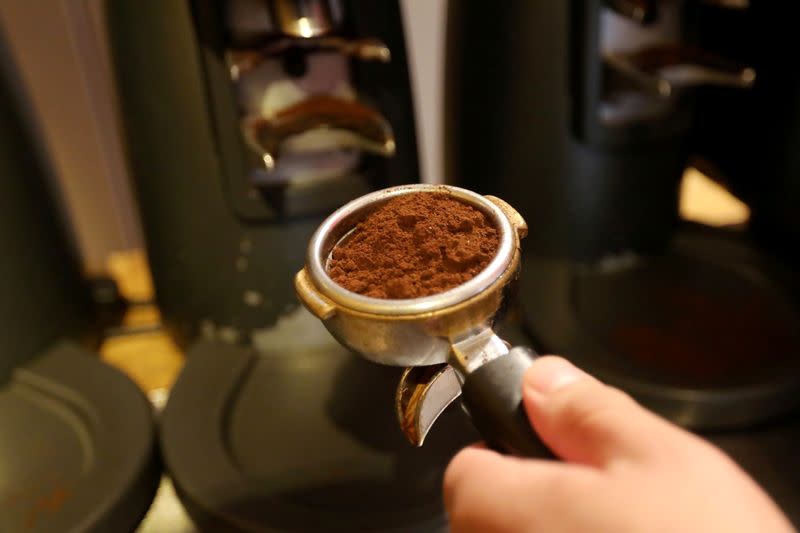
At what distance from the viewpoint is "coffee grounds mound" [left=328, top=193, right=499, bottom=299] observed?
238 millimetres

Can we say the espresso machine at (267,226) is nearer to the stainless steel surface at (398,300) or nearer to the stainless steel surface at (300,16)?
the stainless steel surface at (300,16)

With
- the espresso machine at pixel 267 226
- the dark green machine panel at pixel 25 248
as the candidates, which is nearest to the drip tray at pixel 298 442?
the espresso machine at pixel 267 226

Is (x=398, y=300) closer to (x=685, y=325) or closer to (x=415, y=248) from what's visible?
(x=415, y=248)

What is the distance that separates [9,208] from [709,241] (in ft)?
1.78

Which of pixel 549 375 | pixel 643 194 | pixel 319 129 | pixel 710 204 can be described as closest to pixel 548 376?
pixel 549 375

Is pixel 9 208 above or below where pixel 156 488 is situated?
above

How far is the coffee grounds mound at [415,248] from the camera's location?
0.24 metres

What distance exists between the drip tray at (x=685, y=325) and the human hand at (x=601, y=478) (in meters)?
0.26

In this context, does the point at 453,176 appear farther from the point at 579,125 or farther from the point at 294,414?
the point at 294,414

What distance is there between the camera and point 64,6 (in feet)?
1.78

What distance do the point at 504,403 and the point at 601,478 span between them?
0.04 meters

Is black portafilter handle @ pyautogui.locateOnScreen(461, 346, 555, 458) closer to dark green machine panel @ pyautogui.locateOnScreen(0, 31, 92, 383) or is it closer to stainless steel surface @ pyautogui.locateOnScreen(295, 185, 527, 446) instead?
stainless steel surface @ pyautogui.locateOnScreen(295, 185, 527, 446)

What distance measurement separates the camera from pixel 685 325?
0.51 m

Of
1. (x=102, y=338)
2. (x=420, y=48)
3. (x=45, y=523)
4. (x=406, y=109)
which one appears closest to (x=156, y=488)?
(x=45, y=523)
